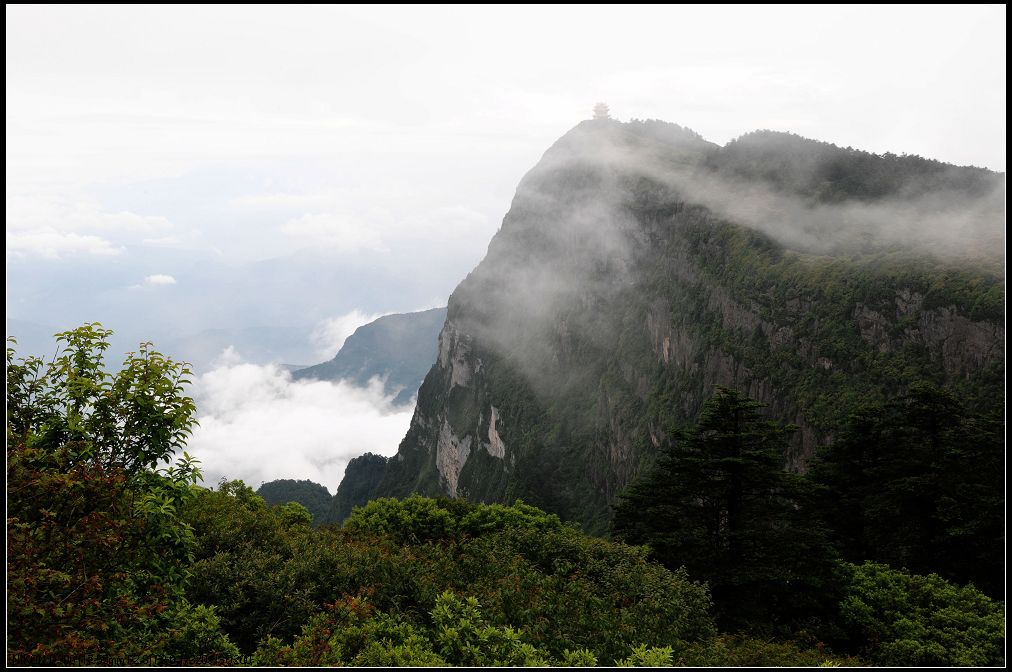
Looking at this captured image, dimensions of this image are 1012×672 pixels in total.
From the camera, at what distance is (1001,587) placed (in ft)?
79.0

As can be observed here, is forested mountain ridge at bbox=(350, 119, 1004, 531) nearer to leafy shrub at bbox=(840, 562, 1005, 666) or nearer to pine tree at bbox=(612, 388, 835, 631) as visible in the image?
pine tree at bbox=(612, 388, 835, 631)

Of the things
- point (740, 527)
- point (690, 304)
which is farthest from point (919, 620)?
point (690, 304)

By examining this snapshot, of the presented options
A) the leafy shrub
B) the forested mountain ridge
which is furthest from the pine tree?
the forested mountain ridge

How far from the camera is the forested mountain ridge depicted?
6406 cm

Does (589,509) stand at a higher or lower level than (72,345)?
lower

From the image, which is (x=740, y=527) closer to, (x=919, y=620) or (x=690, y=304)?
(x=919, y=620)

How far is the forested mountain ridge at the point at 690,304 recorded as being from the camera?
6406cm

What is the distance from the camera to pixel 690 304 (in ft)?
342

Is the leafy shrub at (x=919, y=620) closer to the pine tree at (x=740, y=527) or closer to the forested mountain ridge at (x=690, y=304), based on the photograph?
the pine tree at (x=740, y=527)

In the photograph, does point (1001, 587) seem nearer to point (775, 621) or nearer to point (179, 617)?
point (775, 621)

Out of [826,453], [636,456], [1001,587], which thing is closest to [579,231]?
[636,456]

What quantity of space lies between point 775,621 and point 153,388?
20025 millimetres

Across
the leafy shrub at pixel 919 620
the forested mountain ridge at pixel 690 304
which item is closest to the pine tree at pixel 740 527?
the leafy shrub at pixel 919 620

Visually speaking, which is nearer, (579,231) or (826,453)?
(826,453)
